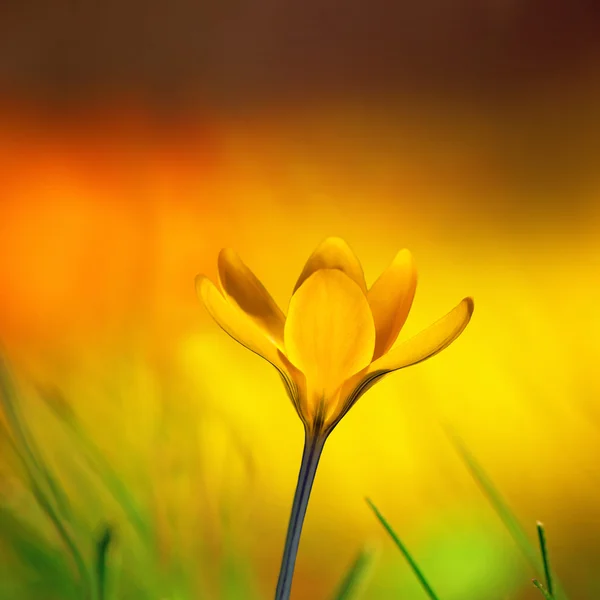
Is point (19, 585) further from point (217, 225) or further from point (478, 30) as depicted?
Result: point (478, 30)

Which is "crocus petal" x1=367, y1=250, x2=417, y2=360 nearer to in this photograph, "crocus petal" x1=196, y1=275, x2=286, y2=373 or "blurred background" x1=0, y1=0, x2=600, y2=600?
"crocus petal" x1=196, y1=275, x2=286, y2=373

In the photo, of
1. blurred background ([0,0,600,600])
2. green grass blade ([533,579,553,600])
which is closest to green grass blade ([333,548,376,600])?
green grass blade ([533,579,553,600])

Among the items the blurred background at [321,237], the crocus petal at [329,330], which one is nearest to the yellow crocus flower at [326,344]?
the crocus petal at [329,330]

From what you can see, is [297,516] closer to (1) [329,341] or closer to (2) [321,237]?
(1) [329,341]

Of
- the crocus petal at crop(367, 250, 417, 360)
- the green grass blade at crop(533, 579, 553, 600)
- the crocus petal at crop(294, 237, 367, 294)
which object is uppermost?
the crocus petal at crop(294, 237, 367, 294)

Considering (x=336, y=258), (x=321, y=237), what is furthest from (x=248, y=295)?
(x=321, y=237)

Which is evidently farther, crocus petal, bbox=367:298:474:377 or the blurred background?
the blurred background

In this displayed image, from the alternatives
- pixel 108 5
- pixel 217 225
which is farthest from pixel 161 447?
pixel 108 5
